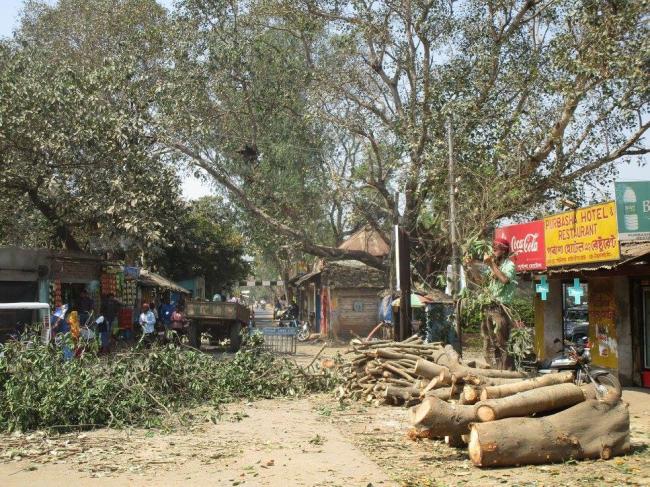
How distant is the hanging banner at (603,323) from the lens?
49.2 ft

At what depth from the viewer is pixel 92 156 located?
68.3ft

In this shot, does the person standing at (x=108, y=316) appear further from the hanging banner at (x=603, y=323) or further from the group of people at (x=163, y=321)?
the hanging banner at (x=603, y=323)

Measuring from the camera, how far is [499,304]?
10.8 meters

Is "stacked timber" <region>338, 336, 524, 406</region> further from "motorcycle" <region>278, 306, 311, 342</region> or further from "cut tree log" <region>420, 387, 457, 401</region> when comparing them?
"motorcycle" <region>278, 306, 311, 342</region>

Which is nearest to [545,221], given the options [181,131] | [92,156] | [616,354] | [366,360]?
[616,354]

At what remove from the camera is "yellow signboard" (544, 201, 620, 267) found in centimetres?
1302

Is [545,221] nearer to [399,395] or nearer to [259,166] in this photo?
[399,395]

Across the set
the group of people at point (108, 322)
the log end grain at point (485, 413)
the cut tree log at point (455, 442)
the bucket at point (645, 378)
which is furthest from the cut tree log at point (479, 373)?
the group of people at point (108, 322)

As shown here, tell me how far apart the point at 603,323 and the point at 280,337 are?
10.2 meters

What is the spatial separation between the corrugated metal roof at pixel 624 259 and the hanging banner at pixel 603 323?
1.14 m

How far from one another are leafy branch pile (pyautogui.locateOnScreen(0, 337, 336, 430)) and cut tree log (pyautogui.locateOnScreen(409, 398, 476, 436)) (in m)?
4.10

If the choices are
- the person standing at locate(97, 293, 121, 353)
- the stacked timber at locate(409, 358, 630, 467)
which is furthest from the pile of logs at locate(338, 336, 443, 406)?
the person standing at locate(97, 293, 121, 353)

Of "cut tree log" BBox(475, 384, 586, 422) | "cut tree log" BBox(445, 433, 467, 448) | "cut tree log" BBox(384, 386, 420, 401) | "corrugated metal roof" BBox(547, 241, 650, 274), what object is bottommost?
"cut tree log" BBox(445, 433, 467, 448)

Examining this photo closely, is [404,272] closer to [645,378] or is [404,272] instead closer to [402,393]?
[402,393]
